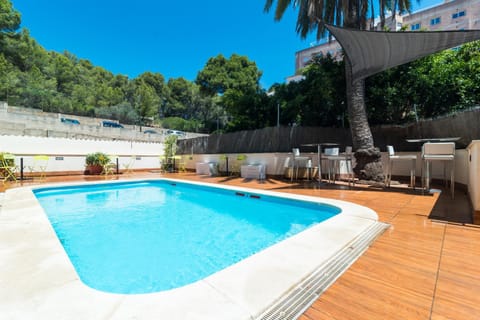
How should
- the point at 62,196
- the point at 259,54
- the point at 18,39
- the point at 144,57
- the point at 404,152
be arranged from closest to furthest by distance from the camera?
the point at 62,196, the point at 404,152, the point at 18,39, the point at 259,54, the point at 144,57

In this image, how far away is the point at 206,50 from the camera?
22828 millimetres

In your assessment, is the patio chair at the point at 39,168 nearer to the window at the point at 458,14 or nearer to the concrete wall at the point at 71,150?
the concrete wall at the point at 71,150

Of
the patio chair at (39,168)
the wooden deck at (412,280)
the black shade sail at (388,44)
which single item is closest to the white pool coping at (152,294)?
the wooden deck at (412,280)

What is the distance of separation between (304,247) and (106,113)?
83.0 feet

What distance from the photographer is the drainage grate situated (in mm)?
1133

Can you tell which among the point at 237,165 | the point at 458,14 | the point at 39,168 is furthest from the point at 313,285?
the point at 458,14

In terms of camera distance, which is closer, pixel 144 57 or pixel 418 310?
pixel 418 310

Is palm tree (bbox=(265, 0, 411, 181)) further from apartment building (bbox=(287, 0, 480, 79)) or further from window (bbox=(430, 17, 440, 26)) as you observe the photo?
window (bbox=(430, 17, 440, 26))

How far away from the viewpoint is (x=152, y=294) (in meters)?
1.28

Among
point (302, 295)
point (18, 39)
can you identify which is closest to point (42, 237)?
point (302, 295)

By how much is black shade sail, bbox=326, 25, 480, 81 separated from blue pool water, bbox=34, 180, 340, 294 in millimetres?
3343

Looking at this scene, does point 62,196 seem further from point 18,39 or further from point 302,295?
point 18,39

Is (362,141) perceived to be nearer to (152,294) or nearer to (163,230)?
(163,230)

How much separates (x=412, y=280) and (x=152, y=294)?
168cm
